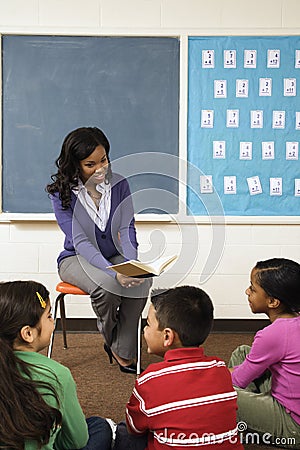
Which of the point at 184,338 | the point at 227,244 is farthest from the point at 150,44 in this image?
the point at 184,338

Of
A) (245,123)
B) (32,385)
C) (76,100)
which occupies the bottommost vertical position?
(32,385)

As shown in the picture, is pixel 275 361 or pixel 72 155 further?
pixel 72 155

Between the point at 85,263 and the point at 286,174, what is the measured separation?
1496 millimetres

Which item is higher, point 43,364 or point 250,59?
point 250,59

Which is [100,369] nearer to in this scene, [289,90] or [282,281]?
[282,281]

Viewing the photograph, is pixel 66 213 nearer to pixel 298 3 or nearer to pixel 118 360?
Answer: pixel 118 360

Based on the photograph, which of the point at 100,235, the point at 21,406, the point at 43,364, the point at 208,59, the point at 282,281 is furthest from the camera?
the point at 208,59

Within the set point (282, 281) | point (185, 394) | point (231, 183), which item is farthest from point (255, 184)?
point (185, 394)

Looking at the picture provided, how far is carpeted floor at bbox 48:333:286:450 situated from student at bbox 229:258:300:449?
118 mm

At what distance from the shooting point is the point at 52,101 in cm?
425

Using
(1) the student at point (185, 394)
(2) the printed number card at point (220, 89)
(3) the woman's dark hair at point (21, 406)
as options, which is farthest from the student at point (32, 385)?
(2) the printed number card at point (220, 89)

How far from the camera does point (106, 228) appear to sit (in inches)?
139

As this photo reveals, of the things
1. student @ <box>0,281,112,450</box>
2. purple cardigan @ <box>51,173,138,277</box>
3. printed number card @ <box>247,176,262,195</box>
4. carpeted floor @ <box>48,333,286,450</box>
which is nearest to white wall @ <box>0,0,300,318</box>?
printed number card @ <box>247,176,262,195</box>

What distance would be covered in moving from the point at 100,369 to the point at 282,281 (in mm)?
1380
